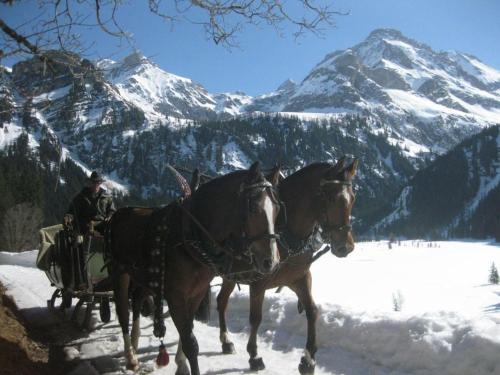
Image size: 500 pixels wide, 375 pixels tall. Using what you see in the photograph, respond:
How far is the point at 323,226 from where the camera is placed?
233 inches

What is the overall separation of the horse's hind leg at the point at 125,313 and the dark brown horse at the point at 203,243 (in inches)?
36.6

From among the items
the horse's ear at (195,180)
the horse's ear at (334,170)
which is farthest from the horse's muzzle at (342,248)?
the horse's ear at (195,180)

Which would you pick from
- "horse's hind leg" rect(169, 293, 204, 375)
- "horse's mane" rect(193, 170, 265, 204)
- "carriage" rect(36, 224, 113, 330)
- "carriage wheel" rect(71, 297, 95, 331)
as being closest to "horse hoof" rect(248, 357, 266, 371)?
"horse's hind leg" rect(169, 293, 204, 375)

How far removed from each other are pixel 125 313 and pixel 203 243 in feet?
7.98

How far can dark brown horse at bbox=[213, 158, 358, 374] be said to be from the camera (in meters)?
5.77

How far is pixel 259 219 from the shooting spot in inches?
182

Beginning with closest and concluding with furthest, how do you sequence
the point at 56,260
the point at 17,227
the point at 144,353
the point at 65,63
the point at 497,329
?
the point at 65,63
the point at 497,329
the point at 144,353
the point at 56,260
the point at 17,227

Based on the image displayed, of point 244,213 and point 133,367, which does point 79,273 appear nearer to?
point 133,367

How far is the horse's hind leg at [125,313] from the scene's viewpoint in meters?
6.11

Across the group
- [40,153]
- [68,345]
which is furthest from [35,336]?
[40,153]

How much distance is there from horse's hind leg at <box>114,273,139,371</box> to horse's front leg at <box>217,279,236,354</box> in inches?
54.8

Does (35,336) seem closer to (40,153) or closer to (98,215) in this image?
(98,215)

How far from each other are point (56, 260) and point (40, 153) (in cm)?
384

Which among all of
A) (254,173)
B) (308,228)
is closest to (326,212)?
(308,228)
